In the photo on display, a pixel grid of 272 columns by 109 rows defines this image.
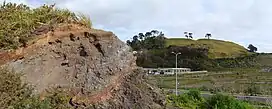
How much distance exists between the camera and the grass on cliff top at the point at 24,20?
6.75 metres

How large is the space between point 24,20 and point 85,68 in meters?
1.19

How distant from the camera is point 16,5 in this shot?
24.8 ft

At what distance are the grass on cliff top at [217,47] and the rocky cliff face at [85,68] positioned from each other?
106 metres

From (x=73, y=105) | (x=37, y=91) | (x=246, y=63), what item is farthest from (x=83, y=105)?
(x=246, y=63)

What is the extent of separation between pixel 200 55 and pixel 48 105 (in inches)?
3805

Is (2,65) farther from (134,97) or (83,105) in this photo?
(134,97)

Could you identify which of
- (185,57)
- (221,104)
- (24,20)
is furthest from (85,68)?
(185,57)

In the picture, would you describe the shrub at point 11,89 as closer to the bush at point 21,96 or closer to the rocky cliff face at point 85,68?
the bush at point 21,96

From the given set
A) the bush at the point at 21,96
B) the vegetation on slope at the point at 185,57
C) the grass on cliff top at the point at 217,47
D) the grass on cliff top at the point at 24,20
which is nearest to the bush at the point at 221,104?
the grass on cliff top at the point at 24,20

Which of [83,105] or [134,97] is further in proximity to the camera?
[134,97]

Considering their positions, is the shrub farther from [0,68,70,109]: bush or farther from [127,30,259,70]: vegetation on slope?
[127,30,259,70]: vegetation on slope

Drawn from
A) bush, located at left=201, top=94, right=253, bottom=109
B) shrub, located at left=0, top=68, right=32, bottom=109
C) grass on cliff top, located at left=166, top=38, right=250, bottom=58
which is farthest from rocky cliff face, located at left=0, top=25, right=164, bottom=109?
grass on cliff top, located at left=166, top=38, right=250, bottom=58

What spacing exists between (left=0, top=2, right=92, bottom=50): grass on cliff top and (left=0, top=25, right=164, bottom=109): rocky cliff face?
176 mm

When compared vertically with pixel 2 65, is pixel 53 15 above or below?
above
